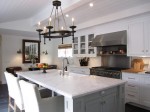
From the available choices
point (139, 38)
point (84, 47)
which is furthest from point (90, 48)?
point (139, 38)

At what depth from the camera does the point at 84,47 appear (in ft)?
18.0

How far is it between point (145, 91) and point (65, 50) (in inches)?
177

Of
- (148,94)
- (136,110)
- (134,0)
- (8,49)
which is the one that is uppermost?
(134,0)

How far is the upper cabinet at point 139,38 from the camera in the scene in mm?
3492

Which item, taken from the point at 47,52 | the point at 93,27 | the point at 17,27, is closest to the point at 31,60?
the point at 47,52

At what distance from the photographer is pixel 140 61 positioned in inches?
155

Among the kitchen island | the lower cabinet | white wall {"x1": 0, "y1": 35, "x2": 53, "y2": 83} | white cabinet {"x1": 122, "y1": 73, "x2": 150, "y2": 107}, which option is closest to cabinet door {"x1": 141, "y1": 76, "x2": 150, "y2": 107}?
white cabinet {"x1": 122, "y1": 73, "x2": 150, "y2": 107}

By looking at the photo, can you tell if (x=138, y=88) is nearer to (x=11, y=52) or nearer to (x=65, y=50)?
(x=65, y=50)

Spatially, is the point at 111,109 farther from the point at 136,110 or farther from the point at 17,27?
the point at 17,27

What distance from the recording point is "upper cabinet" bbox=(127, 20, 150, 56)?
3492mm

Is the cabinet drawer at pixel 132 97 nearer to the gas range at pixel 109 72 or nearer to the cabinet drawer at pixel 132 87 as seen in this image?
the cabinet drawer at pixel 132 87

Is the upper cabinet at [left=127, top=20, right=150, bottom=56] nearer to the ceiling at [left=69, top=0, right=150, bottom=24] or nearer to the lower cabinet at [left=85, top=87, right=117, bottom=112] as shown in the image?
the ceiling at [left=69, top=0, right=150, bottom=24]

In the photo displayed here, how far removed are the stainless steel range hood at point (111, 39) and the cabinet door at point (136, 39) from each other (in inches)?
6.4

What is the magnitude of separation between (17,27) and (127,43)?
4137 millimetres
